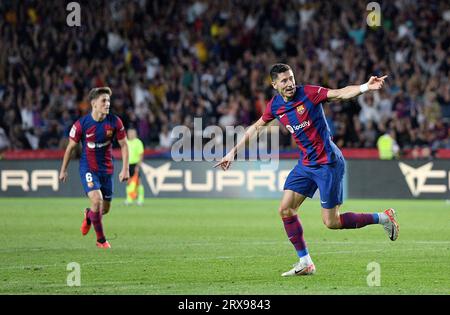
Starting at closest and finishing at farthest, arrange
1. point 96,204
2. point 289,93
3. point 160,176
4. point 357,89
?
point 357,89
point 289,93
point 96,204
point 160,176

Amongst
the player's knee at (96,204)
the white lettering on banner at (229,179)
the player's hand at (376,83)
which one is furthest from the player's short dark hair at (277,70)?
the white lettering on banner at (229,179)

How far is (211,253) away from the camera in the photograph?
47.1ft

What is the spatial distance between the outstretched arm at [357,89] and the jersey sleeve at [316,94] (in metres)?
0.15

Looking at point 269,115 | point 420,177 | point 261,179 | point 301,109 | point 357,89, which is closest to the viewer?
point 357,89

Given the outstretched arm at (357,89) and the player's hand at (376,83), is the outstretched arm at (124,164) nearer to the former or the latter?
the outstretched arm at (357,89)

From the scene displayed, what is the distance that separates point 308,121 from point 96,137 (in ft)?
15.6

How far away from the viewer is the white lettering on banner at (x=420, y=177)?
26.2 m

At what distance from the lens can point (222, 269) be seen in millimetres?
12383

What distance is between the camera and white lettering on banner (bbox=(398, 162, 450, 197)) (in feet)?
86.1

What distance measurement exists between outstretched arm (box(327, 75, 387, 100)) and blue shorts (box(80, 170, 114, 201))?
5186mm

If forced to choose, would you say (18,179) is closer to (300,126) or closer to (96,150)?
(96,150)

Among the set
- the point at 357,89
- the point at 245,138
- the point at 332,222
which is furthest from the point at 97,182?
the point at 357,89
